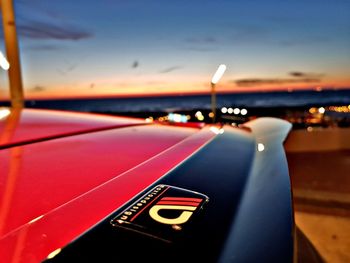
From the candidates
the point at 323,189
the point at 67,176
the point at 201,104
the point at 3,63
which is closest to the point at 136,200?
the point at 67,176

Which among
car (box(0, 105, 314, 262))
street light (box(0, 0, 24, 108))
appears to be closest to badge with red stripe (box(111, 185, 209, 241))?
car (box(0, 105, 314, 262))

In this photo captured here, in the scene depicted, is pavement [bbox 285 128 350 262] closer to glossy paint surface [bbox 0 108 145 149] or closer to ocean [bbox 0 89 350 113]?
glossy paint surface [bbox 0 108 145 149]

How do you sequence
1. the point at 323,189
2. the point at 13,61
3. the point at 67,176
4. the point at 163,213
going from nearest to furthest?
the point at 163,213
the point at 67,176
the point at 13,61
the point at 323,189

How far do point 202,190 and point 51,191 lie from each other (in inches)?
22.1

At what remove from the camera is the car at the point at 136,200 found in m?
0.79

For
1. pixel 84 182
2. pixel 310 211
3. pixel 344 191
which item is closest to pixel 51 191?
pixel 84 182

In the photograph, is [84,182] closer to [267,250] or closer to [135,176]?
[135,176]

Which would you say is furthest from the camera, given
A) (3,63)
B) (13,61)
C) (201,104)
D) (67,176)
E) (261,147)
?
(201,104)

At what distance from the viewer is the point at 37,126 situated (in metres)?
1.90

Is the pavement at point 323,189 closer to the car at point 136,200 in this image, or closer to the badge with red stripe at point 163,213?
the car at point 136,200

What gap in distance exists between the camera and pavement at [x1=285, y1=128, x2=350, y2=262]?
11.1ft

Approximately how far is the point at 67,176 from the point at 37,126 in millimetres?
836

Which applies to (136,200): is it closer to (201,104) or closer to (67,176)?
(67,176)

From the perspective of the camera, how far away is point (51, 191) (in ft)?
3.51
